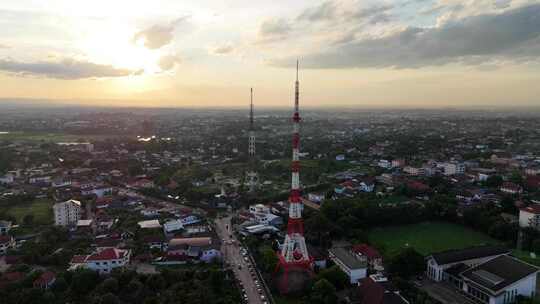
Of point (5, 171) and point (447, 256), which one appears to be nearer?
point (447, 256)

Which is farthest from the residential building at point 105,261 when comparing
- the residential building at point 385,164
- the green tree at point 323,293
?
the residential building at point 385,164

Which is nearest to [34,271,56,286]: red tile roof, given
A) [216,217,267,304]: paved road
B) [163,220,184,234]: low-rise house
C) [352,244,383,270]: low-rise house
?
[163,220,184,234]: low-rise house

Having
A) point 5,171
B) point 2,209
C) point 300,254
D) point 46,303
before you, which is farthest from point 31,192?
point 300,254

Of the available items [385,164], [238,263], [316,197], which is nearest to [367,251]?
[238,263]

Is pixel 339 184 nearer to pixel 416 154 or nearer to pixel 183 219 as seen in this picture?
pixel 183 219

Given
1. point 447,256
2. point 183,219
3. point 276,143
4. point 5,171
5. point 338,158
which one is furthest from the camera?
point 276,143

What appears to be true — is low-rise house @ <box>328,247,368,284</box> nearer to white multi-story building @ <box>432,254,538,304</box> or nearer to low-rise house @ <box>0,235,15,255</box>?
white multi-story building @ <box>432,254,538,304</box>
